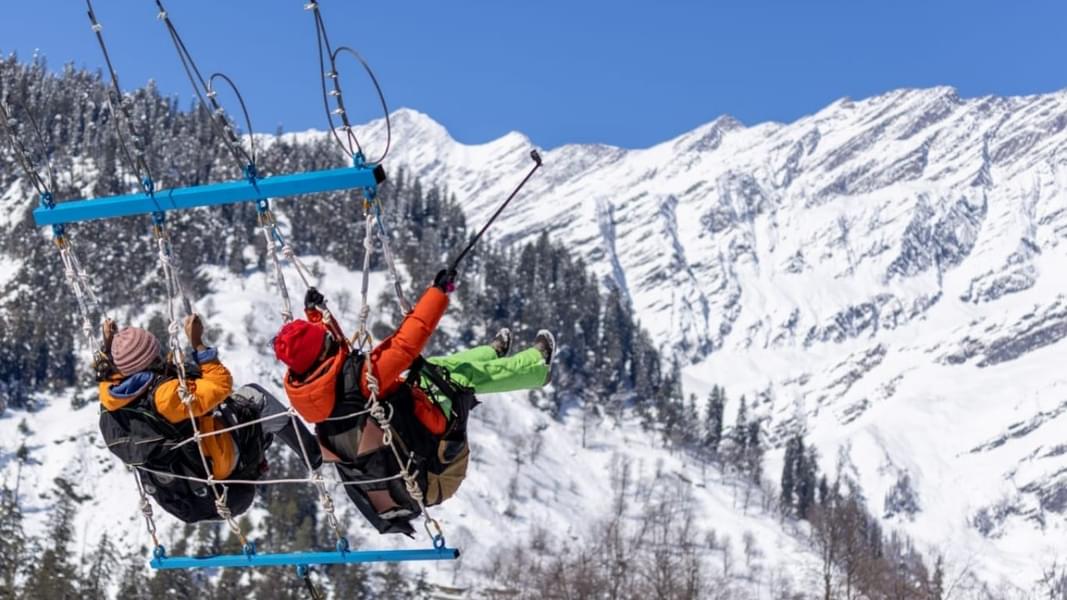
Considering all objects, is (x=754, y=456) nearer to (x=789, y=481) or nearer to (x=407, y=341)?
(x=789, y=481)

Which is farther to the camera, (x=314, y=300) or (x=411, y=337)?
(x=314, y=300)

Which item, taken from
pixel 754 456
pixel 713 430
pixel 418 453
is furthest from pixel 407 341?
pixel 754 456

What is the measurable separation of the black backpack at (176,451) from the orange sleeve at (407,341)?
5.30 ft

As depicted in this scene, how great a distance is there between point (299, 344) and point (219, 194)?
1.30m

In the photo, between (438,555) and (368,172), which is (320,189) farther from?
(438,555)

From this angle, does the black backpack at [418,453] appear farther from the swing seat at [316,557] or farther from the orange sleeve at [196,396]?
the orange sleeve at [196,396]

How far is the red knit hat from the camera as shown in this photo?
26.1ft

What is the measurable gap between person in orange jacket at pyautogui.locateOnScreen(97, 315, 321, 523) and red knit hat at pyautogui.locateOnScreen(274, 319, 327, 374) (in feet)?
3.33

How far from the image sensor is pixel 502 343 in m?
10.1

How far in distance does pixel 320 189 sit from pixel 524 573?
3573 inches

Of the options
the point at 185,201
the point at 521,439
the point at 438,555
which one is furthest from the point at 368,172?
the point at 521,439

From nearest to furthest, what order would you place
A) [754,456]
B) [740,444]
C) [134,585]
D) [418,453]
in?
[418,453], [134,585], [754,456], [740,444]

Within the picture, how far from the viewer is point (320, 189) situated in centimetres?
784

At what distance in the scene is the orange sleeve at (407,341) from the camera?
8.10m
